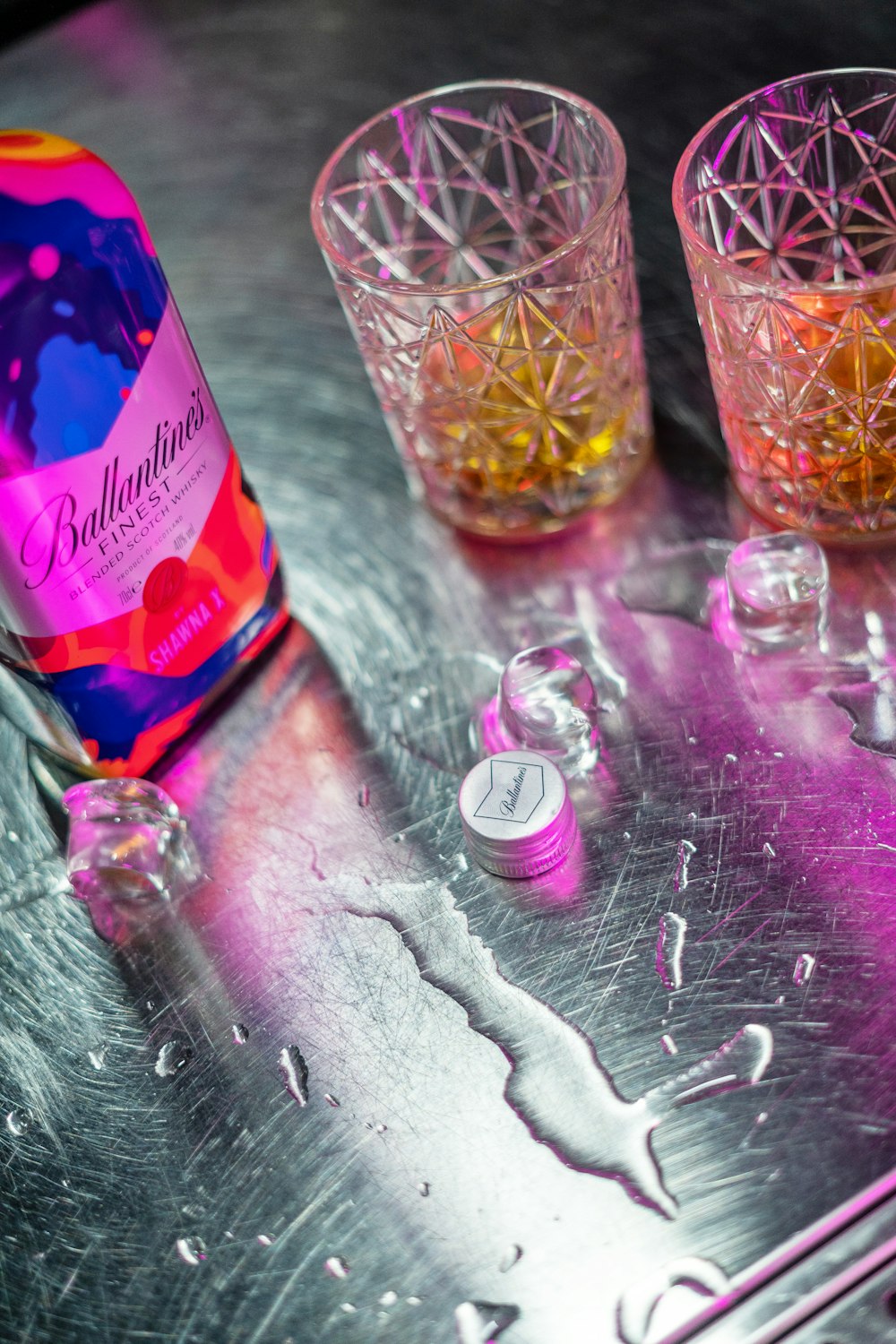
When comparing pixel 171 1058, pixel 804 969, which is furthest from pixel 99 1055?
pixel 804 969

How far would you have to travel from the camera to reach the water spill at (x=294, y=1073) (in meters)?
0.50

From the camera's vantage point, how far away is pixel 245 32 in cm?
99

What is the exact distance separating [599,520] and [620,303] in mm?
105

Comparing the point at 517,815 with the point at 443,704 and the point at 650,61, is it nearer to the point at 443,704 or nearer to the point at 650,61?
the point at 443,704

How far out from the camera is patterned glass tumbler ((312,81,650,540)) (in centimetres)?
57

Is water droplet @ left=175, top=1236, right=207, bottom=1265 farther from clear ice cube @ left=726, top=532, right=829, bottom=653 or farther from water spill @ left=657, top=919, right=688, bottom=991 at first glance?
clear ice cube @ left=726, top=532, right=829, bottom=653

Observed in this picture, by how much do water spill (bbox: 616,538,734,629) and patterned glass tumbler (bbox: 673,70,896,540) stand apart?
0.10 ft

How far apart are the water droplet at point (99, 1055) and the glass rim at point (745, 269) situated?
38cm

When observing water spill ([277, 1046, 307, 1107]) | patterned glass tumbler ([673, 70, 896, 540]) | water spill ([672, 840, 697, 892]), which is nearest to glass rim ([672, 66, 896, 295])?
patterned glass tumbler ([673, 70, 896, 540])

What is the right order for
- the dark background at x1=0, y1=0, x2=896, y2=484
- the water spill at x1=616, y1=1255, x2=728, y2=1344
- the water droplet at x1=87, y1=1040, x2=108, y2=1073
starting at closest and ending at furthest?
1. the water spill at x1=616, y1=1255, x2=728, y2=1344
2. the water droplet at x1=87, y1=1040, x2=108, y2=1073
3. the dark background at x1=0, y1=0, x2=896, y2=484

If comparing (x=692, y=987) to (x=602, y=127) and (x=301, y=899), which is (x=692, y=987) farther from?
(x=602, y=127)

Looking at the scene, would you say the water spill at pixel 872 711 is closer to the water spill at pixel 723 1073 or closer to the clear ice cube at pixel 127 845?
the water spill at pixel 723 1073

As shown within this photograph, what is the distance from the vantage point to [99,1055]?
0.53 metres

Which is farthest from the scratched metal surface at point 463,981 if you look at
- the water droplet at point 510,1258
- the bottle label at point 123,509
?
the bottle label at point 123,509
